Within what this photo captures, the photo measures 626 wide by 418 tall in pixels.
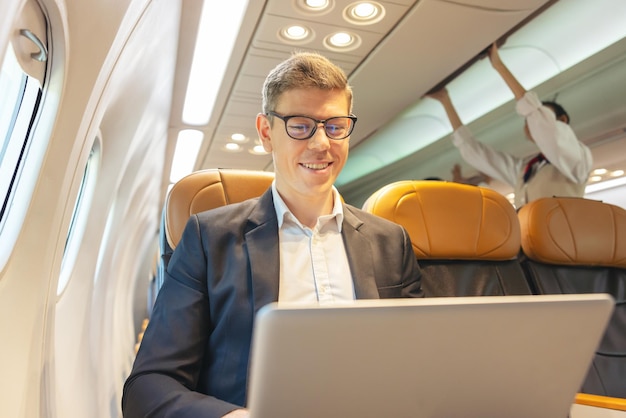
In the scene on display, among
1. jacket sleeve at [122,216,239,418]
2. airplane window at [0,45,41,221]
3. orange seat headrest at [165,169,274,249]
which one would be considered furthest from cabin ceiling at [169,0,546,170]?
jacket sleeve at [122,216,239,418]

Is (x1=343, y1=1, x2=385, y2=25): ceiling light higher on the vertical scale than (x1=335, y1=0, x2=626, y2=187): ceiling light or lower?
lower

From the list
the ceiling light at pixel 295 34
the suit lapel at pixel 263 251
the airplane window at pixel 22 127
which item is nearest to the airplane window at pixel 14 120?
the airplane window at pixel 22 127

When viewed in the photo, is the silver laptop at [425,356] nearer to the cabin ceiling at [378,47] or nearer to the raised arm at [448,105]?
the cabin ceiling at [378,47]

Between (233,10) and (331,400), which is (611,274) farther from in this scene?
(233,10)

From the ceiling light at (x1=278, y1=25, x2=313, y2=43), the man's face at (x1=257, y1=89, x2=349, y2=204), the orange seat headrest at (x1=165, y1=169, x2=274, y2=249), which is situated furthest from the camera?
the ceiling light at (x1=278, y1=25, x2=313, y2=43)

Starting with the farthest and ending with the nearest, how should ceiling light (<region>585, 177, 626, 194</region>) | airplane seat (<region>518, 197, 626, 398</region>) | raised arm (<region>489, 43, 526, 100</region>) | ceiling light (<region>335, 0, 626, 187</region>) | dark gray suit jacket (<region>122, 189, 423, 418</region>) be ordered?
raised arm (<region>489, 43, 526, 100</region>) → ceiling light (<region>585, 177, 626, 194</region>) → ceiling light (<region>335, 0, 626, 187</region>) → airplane seat (<region>518, 197, 626, 398</region>) → dark gray suit jacket (<region>122, 189, 423, 418</region>)

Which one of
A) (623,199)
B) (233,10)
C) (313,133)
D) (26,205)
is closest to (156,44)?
(233,10)

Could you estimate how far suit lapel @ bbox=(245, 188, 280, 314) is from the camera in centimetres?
139

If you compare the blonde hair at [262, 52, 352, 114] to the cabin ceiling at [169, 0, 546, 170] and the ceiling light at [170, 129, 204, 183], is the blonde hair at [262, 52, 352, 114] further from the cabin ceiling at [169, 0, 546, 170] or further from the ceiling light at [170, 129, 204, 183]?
the ceiling light at [170, 129, 204, 183]

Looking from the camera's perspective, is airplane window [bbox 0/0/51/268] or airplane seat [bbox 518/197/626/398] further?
airplane seat [bbox 518/197/626/398]

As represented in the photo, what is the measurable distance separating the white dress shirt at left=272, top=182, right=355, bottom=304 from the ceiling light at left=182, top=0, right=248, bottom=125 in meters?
2.36

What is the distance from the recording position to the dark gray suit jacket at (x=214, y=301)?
4.09ft

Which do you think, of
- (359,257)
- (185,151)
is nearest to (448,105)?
(185,151)

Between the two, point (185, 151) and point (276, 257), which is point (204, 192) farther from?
point (185, 151)
